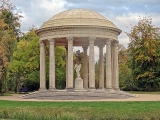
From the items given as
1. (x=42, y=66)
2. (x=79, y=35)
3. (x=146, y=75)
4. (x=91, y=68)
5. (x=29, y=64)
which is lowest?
(x=146, y=75)

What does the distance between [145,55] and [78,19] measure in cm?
3057

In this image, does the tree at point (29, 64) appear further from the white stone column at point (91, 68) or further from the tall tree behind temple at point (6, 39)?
the white stone column at point (91, 68)

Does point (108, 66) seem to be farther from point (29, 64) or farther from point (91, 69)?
point (29, 64)

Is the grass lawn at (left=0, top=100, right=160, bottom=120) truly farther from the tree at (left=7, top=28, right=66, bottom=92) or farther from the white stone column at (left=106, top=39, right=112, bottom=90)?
the tree at (left=7, top=28, right=66, bottom=92)

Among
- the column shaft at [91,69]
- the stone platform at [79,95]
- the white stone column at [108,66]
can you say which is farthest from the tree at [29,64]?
the column shaft at [91,69]

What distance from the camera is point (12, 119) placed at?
30.6 m

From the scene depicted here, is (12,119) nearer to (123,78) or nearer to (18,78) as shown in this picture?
(18,78)

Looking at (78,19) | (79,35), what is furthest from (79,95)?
(78,19)

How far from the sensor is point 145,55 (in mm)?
82188

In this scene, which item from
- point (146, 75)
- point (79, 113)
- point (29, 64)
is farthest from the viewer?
point (146, 75)

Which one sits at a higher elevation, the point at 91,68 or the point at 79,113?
the point at 91,68

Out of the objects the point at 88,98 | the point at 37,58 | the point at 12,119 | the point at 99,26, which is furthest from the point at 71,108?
the point at 37,58

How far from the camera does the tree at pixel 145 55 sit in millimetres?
81688

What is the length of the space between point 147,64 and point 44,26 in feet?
116
